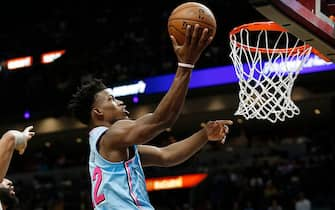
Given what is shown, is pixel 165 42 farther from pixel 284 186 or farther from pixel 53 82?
pixel 284 186

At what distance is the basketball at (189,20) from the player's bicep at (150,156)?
82 centimetres

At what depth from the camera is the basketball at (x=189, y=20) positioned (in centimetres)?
320

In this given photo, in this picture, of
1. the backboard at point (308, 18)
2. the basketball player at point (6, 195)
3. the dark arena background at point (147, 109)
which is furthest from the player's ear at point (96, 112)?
the dark arena background at point (147, 109)

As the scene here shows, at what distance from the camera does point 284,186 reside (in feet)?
43.1

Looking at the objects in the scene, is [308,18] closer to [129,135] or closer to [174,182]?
[129,135]

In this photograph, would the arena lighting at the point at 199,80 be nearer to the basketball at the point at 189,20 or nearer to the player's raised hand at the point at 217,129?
the player's raised hand at the point at 217,129

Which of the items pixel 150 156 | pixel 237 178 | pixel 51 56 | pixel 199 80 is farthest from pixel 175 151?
pixel 51 56

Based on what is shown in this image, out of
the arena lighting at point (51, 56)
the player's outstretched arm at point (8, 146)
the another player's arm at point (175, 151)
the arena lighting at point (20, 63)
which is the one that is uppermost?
the player's outstretched arm at point (8, 146)

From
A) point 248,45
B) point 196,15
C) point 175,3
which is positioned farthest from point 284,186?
point 196,15

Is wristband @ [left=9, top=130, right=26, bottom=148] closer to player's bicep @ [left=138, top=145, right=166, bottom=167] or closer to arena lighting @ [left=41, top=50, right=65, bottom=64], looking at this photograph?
player's bicep @ [left=138, top=145, right=166, bottom=167]

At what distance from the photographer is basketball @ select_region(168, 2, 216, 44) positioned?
10.5ft

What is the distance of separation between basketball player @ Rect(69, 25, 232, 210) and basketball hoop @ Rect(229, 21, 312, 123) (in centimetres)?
127

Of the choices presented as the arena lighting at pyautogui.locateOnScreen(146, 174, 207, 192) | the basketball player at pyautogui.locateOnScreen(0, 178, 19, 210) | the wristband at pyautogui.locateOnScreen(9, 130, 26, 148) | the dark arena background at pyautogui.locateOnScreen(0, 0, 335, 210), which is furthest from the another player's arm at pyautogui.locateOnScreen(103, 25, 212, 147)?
the arena lighting at pyautogui.locateOnScreen(146, 174, 207, 192)

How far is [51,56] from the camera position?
18.0 m
